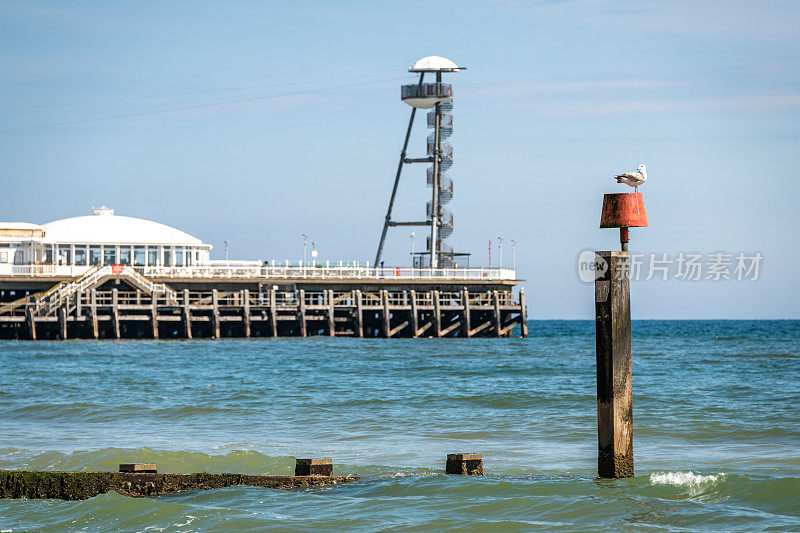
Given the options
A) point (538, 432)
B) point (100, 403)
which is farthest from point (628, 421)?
point (100, 403)

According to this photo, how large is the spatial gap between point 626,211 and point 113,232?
163 feet

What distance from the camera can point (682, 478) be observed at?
1288 cm

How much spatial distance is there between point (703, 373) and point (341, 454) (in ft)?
71.2

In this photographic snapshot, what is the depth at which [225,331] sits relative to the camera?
182ft

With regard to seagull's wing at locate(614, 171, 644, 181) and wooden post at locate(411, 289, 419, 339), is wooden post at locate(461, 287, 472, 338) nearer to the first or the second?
wooden post at locate(411, 289, 419, 339)

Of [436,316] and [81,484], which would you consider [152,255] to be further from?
[81,484]

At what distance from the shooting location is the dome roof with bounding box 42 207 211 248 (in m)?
57.3

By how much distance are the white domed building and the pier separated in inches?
152

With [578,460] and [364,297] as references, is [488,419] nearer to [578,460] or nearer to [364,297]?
[578,460]

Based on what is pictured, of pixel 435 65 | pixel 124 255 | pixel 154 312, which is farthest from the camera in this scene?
pixel 435 65

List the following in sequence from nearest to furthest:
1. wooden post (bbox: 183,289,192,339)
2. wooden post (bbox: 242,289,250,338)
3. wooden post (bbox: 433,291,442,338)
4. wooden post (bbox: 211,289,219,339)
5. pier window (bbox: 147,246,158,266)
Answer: wooden post (bbox: 183,289,192,339) < wooden post (bbox: 211,289,219,339) < wooden post (bbox: 242,289,250,338) < wooden post (bbox: 433,291,442,338) < pier window (bbox: 147,246,158,266)

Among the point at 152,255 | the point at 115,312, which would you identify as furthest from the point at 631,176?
the point at 152,255

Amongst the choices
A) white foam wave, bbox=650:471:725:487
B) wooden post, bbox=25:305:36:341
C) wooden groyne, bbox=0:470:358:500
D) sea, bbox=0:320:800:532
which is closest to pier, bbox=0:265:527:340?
wooden post, bbox=25:305:36:341

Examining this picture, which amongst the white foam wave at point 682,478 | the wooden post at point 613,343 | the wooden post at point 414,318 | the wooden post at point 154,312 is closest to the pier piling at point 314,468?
the wooden post at point 613,343
